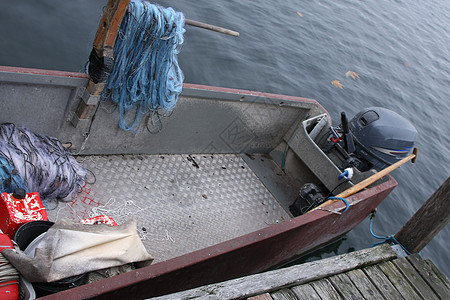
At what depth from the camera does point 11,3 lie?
784cm

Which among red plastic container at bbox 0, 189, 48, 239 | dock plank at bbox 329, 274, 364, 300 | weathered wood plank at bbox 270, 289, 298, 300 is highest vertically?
dock plank at bbox 329, 274, 364, 300

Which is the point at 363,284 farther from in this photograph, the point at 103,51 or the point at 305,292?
the point at 103,51

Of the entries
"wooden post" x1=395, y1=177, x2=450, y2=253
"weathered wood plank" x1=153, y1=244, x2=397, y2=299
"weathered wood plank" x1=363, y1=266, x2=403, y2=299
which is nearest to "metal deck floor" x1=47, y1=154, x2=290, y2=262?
"weathered wood plank" x1=153, y1=244, x2=397, y2=299

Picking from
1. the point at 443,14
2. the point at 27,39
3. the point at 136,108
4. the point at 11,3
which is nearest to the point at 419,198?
the point at 136,108

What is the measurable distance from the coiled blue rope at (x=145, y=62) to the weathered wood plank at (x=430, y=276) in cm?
289

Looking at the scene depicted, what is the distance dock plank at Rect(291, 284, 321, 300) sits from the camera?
10.9 ft

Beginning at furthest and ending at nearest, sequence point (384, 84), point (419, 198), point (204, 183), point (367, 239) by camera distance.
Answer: point (384, 84)
point (419, 198)
point (367, 239)
point (204, 183)

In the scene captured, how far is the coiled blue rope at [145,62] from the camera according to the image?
13.6 feet

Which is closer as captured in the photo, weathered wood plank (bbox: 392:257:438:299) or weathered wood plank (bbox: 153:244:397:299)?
weathered wood plank (bbox: 153:244:397:299)

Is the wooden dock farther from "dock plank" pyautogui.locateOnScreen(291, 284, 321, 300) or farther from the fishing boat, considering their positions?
the fishing boat

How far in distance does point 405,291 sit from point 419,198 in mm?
5591

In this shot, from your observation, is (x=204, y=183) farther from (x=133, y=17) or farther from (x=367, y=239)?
(x=367, y=239)

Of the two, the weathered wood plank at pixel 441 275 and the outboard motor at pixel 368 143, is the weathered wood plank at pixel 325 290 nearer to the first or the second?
the weathered wood plank at pixel 441 275

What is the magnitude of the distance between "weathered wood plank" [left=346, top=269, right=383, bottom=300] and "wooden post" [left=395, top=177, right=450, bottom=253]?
1092 mm
